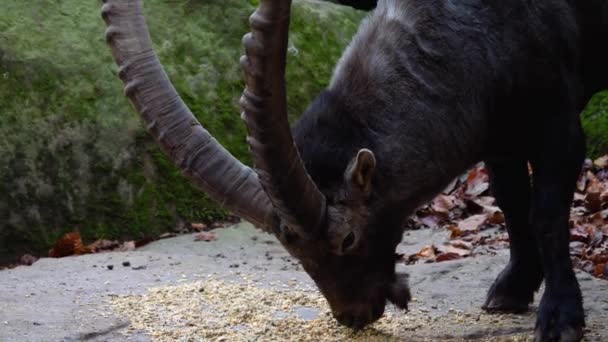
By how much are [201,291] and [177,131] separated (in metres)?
1.84

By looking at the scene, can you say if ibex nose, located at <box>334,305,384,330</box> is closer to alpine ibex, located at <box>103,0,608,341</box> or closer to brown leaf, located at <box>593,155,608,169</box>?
alpine ibex, located at <box>103,0,608,341</box>

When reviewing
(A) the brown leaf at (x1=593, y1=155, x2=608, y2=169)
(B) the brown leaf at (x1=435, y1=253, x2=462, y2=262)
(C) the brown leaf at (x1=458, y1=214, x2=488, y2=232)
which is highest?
(A) the brown leaf at (x1=593, y1=155, x2=608, y2=169)

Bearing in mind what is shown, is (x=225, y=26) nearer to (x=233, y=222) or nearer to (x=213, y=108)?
(x=213, y=108)

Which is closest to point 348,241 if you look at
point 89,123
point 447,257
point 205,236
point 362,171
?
point 362,171

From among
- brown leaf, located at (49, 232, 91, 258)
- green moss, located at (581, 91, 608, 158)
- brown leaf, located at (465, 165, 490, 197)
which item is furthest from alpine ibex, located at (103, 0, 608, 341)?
green moss, located at (581, 91, 608, 158)

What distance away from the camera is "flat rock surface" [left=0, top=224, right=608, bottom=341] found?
17.3ft

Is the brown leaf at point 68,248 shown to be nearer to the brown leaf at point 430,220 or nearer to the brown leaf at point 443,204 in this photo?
the brown leaf at point 430,220

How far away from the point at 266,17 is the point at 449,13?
1478 mm

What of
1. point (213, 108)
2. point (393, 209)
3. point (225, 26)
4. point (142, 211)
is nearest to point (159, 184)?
point (142, 211)

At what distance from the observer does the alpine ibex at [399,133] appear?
4512mm

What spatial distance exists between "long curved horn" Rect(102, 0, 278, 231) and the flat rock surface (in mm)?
975

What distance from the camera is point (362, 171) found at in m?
4.54

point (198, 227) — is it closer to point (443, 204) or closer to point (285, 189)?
point (443, 204)

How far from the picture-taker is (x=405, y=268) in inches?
264
